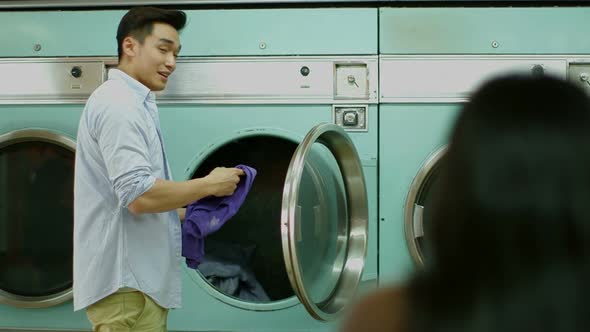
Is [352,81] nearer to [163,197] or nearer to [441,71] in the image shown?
[441,71]

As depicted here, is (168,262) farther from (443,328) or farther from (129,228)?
(443,328)

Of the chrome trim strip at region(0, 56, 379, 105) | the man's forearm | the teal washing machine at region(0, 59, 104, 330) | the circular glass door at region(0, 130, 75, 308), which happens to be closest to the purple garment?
the man's forearm

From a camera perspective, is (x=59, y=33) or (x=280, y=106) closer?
(x=280, y=106)

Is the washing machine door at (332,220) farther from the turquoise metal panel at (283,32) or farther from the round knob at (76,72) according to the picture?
the round knob at (76,72)

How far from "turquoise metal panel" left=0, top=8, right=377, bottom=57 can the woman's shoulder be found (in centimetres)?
206

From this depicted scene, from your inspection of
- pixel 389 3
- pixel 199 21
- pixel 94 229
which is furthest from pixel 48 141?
pixel 389 3

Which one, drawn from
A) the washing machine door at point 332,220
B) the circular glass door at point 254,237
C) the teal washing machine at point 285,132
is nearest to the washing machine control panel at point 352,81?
the teal washing machine at point 285,132

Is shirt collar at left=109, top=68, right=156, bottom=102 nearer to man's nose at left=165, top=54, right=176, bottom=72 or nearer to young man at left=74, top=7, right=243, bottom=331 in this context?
young man at left=74, top=7, right=243, bottom=331

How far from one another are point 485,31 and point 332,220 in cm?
83

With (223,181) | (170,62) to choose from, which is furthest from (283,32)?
(223,181)

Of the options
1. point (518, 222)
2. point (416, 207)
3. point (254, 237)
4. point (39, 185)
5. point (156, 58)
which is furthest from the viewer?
point (254, 237)

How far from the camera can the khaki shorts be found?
201cm

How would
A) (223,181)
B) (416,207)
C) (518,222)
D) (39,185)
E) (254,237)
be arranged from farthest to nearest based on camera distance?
(254,237), (39,185), (416,207), (223,181), (518,222)

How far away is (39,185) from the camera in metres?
3.06
